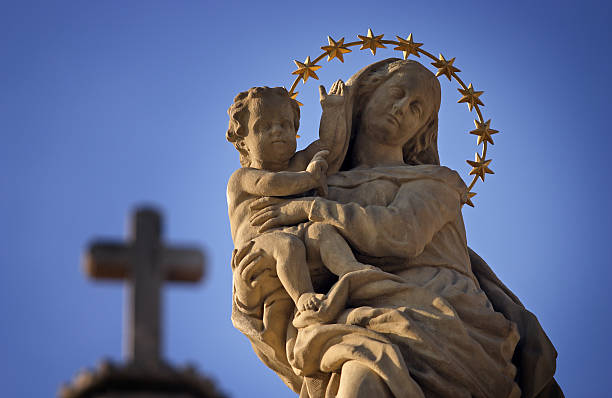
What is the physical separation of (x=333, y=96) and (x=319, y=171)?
76cm

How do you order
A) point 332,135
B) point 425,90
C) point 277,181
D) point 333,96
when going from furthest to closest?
point 425,90 < point 333,96 < point 332,135 < point 277,181

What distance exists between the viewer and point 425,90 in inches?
506

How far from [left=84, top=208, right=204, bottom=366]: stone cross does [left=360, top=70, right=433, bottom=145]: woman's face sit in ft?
12.7

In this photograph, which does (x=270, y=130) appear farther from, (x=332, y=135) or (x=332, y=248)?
(x=332, y=248)

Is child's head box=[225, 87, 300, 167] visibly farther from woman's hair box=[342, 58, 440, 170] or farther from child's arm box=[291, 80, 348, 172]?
woman's hair box=[342, 58, 440, 170]

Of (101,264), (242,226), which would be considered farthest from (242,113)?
(101,264)

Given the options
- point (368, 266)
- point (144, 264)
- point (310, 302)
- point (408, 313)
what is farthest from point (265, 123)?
point (144, 264)

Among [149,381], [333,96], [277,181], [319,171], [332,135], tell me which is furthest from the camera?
[333,96]

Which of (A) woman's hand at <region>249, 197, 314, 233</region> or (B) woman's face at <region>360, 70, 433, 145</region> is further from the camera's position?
(B) woman's face at <region>360, 70, 433, 145</region>

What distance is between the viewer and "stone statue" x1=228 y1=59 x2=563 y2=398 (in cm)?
1143

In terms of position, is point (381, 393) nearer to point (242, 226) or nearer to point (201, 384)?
point (242, 226)

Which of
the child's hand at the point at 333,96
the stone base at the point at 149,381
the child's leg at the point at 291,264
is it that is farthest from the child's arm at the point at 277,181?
the stone base at the point at 149,381

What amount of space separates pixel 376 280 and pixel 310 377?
0.79 metres

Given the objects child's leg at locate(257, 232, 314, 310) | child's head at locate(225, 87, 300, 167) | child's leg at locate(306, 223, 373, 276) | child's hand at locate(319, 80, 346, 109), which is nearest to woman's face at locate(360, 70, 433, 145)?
child's hand at locate(319, 80, 346, 109)
